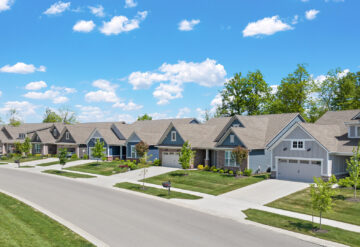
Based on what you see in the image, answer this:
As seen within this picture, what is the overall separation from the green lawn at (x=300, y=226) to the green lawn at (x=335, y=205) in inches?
88.6

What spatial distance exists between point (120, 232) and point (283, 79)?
58.2m

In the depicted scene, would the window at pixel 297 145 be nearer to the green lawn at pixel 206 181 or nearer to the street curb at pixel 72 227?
the green lawn at pixel 206 181

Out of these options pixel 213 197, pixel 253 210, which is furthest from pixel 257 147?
Result: pixel 253 210

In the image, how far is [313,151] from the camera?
94.9ft

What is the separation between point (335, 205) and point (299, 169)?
845 centimetres

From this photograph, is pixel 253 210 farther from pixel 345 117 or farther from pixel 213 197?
pixel 345 117

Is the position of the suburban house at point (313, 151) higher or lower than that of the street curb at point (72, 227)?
higher

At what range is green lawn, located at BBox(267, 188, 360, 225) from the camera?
19.1m

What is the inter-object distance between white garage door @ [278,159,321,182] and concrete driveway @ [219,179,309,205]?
4.05ft

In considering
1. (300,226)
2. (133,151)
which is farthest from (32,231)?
(133,151)

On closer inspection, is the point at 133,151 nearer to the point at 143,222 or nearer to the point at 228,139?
the point at 228,139

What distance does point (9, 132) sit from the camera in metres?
75.6

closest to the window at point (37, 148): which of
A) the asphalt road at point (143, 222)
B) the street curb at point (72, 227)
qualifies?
the asphalt road at point (143, 222)

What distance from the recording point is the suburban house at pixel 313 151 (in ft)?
93.0
